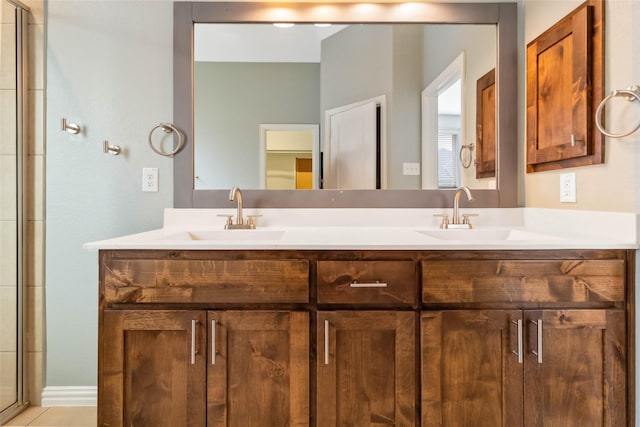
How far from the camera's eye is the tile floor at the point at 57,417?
1.73 meters

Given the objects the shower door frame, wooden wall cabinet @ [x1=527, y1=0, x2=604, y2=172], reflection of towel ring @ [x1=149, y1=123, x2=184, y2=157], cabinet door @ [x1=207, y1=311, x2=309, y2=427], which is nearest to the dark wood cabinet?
cabinet door @ [x1=207, y1=311, x2=309, y2=427]

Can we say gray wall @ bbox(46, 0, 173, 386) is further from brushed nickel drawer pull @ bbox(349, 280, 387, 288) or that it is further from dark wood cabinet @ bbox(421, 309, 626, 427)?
dark wood cabinet @ bbox(421, 309, 626, 427)

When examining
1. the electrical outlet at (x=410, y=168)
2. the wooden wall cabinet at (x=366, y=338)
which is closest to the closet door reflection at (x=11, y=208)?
the wooden wall cabinet at (x=366, y=338)

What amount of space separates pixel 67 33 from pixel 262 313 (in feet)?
5.30

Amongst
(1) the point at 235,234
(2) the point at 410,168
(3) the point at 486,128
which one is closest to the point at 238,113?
(1) the point at 235,234

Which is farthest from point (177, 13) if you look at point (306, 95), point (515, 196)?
point (515, 196)

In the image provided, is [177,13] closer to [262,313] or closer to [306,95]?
[306,95]

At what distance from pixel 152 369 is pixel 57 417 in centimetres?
95

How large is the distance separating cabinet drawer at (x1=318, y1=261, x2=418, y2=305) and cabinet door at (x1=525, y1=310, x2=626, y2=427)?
1.24 feet

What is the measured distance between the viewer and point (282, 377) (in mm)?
1213

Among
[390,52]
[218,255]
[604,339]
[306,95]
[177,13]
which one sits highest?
[177,13]

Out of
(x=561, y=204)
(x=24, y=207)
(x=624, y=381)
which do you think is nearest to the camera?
(x=624, y=381)

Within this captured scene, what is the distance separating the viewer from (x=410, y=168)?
6.11 ft

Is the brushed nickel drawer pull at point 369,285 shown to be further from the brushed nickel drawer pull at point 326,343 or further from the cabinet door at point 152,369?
the cabinet door at point 152,369
